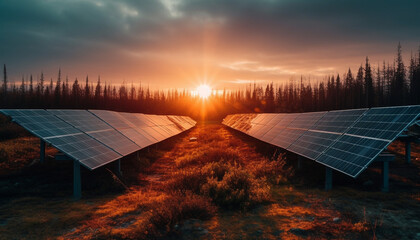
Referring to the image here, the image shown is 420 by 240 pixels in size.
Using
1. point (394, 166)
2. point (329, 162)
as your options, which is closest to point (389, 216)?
point (329, 162)

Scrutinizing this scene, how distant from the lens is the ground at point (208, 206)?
26.5 feet

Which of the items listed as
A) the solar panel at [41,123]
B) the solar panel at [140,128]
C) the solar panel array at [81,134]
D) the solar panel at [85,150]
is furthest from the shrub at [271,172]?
the solar panel at [41,123]

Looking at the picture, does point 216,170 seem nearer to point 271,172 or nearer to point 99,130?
point 271,172

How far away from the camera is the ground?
26.5ft

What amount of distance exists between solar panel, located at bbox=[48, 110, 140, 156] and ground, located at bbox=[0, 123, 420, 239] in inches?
72.1

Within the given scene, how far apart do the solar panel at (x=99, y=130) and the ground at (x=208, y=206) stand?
72.1 inches

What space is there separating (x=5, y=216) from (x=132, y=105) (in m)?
113

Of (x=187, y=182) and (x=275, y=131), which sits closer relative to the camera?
(x=187, y=182)

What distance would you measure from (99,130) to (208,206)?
12.2 m

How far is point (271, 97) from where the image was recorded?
133500 mm

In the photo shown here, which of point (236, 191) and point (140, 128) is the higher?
point (140, 128)

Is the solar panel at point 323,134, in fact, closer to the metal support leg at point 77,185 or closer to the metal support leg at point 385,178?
the metal support leg at point 385,178

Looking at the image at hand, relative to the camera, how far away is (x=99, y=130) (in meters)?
18.4

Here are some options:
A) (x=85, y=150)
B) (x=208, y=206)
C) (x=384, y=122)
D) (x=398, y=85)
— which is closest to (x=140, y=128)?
(x=85, y=150)
